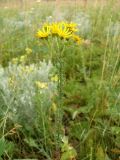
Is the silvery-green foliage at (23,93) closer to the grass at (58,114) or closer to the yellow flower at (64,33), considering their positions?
the grass at (58,114)

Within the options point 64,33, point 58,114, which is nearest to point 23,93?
point 58,114

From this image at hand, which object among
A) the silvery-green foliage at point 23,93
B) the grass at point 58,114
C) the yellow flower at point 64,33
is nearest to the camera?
the yellow flower at point 64,33

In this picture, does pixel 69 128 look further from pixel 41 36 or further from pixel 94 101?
pixel 41 36

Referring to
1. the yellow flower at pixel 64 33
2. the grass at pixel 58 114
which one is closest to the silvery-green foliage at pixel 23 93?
the grass at pixel 58 114

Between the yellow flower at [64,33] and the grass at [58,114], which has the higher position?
the yellow flower at [64,33]

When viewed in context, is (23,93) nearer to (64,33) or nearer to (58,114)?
(58,114)

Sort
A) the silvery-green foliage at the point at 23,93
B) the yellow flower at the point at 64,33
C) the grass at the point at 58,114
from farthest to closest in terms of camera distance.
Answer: the silvery-green foliage at the point at 23,93
the grass at the point at 58,114
the yellow flower at the point at 64,33

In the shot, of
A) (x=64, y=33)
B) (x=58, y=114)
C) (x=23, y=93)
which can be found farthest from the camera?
(x=23, y=93)

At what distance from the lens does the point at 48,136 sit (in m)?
1.98

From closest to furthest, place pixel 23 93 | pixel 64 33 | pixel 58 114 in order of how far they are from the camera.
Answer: pixel 64 33
pixel 58 114
pixel 23 93

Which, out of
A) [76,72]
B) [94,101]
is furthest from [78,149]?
[76,72]

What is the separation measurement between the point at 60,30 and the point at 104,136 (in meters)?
0.67

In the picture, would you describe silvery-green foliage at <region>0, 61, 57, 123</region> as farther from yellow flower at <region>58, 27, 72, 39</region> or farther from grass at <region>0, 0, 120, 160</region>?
yellow flower at <region>58, 27, 72, 39</region>

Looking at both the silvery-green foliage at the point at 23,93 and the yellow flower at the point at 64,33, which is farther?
the silvery-green foliage at the point at 23,93
